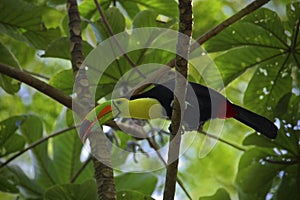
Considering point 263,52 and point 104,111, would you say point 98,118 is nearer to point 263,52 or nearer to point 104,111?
point 104,111

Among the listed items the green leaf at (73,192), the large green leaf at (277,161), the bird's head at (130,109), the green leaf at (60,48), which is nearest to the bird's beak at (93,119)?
the bird's head at (130,109)

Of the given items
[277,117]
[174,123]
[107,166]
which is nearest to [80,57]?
[107,166]

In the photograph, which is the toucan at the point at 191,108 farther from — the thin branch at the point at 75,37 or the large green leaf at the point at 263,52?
the large green leaf at the point at 263,52

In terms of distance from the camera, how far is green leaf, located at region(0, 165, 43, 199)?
108 inches

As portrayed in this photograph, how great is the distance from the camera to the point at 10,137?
114 inches

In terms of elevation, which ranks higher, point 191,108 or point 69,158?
point 69,158

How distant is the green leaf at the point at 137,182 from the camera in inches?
119

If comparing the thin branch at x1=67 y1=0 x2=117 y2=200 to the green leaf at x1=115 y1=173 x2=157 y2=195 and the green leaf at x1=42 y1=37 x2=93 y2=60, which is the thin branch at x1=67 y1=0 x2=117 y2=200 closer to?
the green leaf at x1=42 y1=37 x2=93 y2=60

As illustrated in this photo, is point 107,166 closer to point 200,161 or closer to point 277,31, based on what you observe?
point 277,31

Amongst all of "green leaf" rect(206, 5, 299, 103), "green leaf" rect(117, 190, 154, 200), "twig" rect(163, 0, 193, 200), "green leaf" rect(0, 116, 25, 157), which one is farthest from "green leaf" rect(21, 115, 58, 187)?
"twig" rect(163, 0, 193, 200)

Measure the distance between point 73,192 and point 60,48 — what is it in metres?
0.64

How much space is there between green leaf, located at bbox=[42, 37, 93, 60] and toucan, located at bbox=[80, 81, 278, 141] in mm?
463

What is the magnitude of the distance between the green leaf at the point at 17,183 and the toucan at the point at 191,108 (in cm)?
68

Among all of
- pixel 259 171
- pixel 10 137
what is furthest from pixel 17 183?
pixel 259 171
